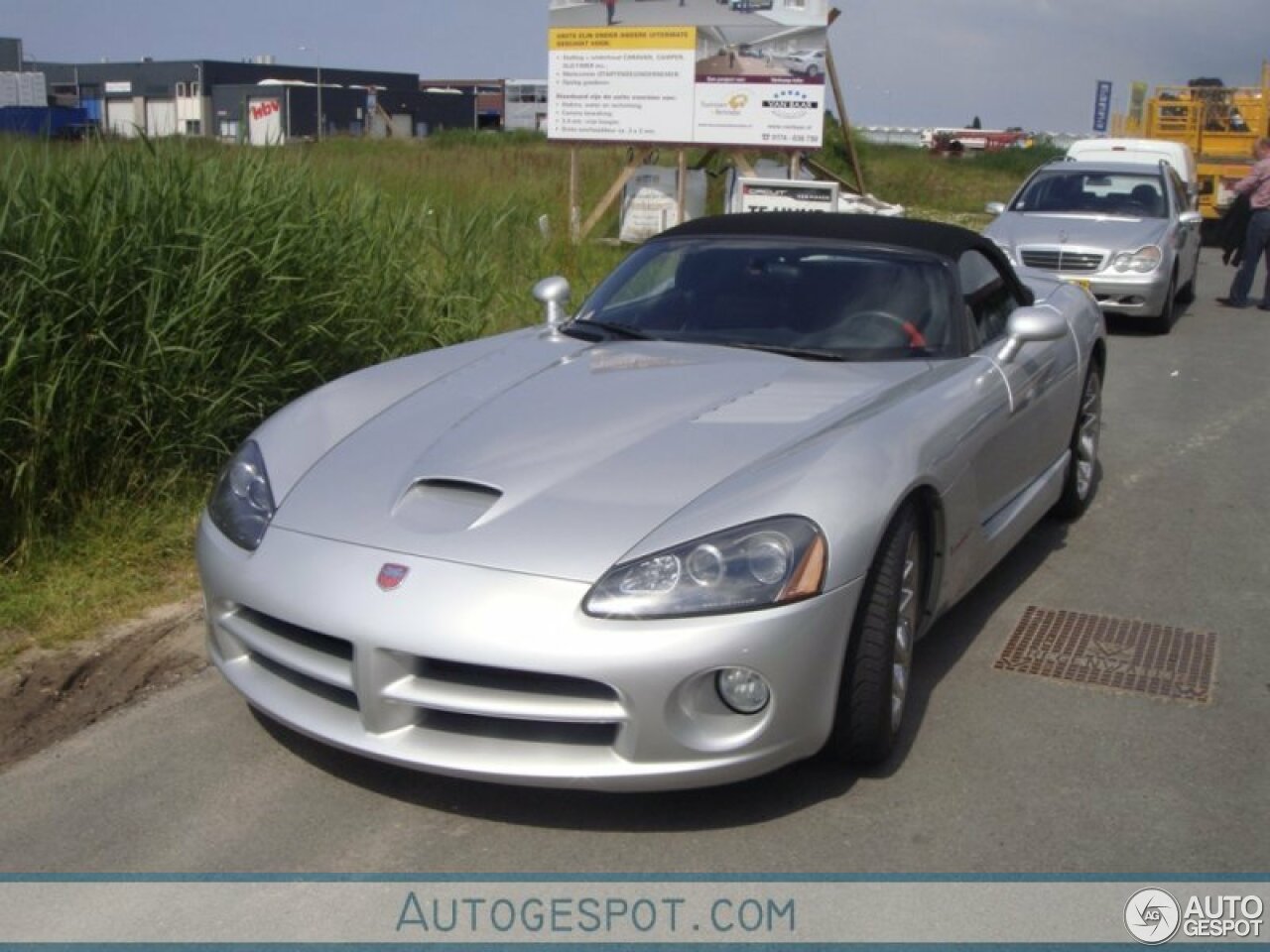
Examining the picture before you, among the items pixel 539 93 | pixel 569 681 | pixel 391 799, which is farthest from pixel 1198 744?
pixel 539 93

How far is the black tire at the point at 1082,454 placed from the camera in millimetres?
6191

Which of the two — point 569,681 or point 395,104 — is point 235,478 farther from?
point 395,104

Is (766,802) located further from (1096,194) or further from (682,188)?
(682,188)

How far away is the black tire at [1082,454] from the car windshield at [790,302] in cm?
146

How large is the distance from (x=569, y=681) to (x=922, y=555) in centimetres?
131

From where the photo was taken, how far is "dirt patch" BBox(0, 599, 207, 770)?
13.8 ft

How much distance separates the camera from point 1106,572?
5.70m

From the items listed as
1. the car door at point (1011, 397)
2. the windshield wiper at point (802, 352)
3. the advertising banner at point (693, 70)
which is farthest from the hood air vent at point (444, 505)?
the advertising banner at point (693, 70)

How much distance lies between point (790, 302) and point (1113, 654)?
1.62 meters

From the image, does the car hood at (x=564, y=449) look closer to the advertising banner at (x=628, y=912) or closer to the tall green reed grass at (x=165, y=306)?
the advertising banner at (x=628, y=912)

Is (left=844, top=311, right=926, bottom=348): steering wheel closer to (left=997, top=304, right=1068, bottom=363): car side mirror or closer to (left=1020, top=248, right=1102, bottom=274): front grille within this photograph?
(left=997, top=304, right=1068, bottom=363): car side mirror

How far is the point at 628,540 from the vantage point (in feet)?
11.1

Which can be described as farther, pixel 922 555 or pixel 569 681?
pixel 922 555

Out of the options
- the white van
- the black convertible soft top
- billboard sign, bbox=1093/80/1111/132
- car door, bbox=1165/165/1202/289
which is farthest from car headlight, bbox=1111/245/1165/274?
billboard sign, bbox=1093/80/1111/132
